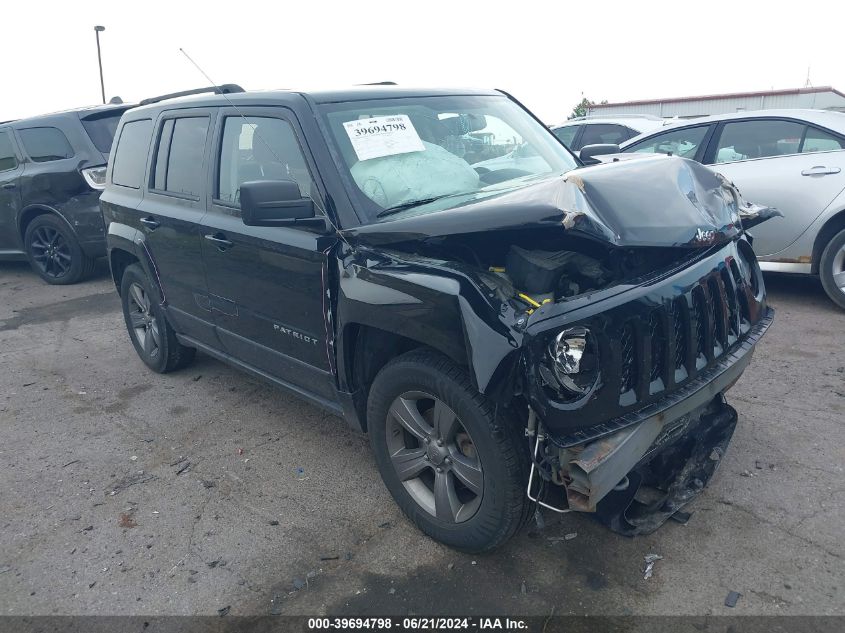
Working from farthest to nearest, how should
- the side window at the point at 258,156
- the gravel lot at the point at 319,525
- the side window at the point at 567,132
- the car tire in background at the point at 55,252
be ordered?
the side window at the point at 567,132, the car tire in background at the point at 55,252, the side window at the point at 258,156, the gravel lot at the point at 319,525

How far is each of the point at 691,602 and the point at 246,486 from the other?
2284mm

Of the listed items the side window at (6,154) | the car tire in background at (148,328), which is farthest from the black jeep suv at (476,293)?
the side window at (6,154)

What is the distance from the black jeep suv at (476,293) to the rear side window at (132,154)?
0.69 meters

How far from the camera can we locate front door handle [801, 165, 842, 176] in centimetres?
551

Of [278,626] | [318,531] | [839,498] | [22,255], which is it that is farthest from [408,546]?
[22,255]

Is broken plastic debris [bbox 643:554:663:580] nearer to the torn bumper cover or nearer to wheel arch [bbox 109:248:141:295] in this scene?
the torn bumper cover

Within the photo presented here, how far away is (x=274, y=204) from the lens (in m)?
2.98

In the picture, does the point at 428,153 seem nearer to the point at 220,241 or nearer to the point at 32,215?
the point at 220,241

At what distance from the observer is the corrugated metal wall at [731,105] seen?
22.1m

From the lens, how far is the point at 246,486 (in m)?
3.63

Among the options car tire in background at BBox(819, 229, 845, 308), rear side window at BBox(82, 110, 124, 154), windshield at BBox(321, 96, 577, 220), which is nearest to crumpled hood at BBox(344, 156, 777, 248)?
windshield at BBox(321, 96, 577, 220)

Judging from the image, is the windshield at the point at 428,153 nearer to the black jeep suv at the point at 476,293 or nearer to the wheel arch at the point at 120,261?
the black jeep suv at the point at 476,293

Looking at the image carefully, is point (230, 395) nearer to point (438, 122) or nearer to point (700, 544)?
point (438, 122)

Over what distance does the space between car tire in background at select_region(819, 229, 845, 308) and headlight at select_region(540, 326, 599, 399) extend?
431cm
